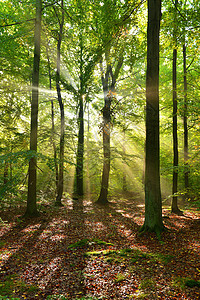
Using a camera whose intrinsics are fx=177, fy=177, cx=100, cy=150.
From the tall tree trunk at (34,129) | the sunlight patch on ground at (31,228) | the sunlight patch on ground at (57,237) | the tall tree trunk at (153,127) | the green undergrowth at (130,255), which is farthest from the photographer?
the tall tree trunk at (34,129)

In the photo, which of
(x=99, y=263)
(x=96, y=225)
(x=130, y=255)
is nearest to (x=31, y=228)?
Answer: (x=96, y=225)

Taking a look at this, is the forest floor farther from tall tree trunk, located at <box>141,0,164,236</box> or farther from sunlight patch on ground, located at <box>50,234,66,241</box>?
tall tree trunk, located at <box>141,0,164,236</box>

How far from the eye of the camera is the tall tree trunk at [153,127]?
6.21 m

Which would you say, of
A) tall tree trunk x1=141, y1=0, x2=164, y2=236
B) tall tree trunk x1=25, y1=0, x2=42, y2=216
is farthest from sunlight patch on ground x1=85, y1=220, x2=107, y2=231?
tall tree trunk x1=25, y1=0, x2=42, y2=216

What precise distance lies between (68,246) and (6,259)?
1854 millimetres

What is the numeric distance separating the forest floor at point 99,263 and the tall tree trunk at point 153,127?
700mm

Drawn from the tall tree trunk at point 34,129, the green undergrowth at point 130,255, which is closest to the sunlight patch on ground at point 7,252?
the green undergrowth at point 130,255

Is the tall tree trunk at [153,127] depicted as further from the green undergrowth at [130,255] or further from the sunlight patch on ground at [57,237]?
the sunlight patch on ground at [57,237]

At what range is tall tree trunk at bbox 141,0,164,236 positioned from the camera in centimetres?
621

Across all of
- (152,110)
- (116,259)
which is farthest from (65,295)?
(152,110)

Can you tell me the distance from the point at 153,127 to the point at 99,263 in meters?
4.55

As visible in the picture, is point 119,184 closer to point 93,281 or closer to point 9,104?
point 9,104

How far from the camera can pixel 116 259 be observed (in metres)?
4.59

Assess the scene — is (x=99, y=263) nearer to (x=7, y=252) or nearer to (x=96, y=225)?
(x=7, y=252)
